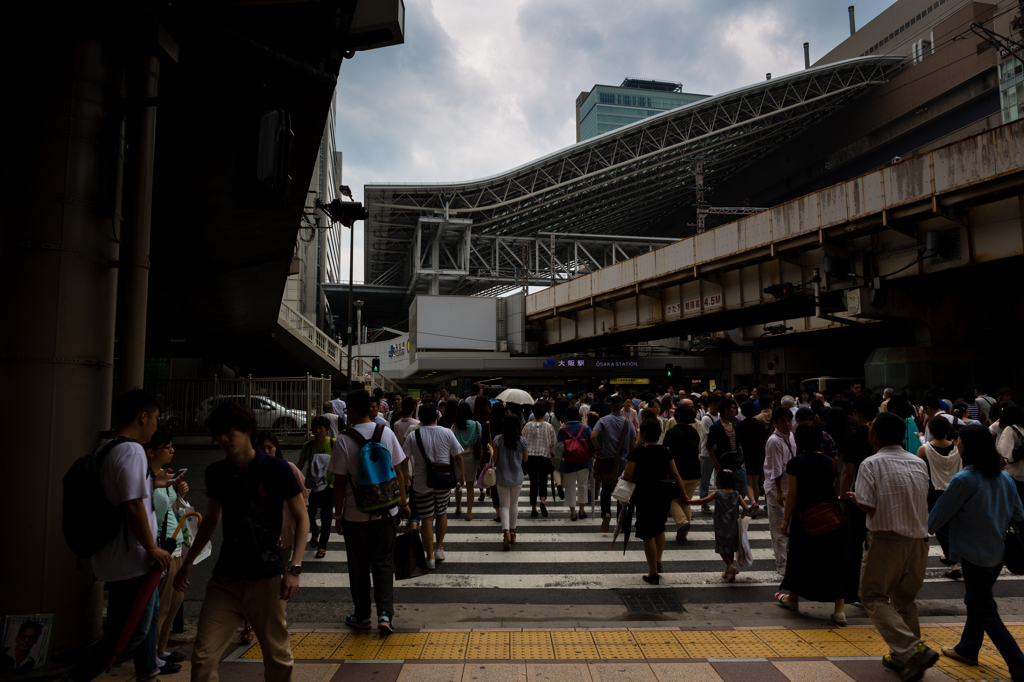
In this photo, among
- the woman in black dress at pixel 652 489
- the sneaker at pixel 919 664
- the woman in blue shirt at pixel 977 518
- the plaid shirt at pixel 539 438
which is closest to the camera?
the sneaker at pixel 919 664

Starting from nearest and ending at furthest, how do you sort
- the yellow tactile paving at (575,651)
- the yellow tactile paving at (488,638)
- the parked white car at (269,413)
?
the yellow tactile paving at (575,651) < the yellow tactile paving at (488,638) < the parked white car at (269,413)

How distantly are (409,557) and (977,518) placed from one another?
4.19m

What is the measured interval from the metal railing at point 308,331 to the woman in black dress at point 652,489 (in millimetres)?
16044

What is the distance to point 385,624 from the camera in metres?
4.64

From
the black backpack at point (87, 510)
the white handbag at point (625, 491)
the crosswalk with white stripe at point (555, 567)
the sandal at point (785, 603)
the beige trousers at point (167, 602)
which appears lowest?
the crosswalk with white stripe at point (555, 567)

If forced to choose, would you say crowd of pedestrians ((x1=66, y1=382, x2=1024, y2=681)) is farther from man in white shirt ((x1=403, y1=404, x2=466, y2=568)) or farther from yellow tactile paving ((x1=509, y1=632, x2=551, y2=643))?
yellow tactile paving ((x1=509, y1=632, x2=551, y2=643))

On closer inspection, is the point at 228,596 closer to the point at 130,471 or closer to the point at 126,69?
the point at 130,471

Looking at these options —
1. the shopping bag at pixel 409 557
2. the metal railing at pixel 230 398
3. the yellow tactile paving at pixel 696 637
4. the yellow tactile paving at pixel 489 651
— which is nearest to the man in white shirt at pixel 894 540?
the yellow tactile paving at pixel 696 637

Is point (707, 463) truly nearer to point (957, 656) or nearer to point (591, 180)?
point (957, 656)

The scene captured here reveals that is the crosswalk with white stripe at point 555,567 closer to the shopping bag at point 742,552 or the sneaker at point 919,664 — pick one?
the shopping bag at point 742,552

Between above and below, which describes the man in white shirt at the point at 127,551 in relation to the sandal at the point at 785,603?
above

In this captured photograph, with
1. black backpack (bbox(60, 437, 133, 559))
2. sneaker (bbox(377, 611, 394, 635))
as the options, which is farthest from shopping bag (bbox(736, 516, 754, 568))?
black backpack (bbox(60, 437, 133, 559))

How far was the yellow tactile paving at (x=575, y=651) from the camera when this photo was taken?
164 inches

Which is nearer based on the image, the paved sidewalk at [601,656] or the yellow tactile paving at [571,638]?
the paved sidewalk at [601,656]
